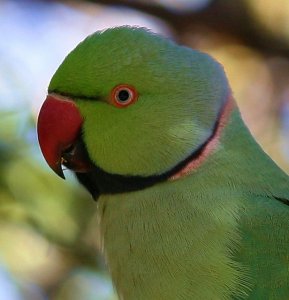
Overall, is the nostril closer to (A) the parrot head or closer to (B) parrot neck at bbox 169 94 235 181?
(A) the parrot head

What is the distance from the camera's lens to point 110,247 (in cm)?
210

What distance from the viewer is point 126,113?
6.95 ft

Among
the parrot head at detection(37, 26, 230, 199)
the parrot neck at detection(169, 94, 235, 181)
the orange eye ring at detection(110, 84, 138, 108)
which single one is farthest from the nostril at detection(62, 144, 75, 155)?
the parrot neck at detection(169, 94, 235, 181)

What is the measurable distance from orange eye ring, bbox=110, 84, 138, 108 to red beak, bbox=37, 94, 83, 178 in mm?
103

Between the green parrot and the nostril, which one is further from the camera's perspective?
the nostril

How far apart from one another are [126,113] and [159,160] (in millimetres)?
152

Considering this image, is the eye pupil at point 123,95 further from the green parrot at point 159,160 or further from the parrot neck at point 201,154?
the parrot neck at point 201,154

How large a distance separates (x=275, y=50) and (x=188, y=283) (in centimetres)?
211

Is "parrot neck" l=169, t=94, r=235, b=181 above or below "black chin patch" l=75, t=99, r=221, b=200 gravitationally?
above

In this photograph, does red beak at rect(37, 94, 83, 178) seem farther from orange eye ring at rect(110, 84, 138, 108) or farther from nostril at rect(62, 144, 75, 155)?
orange eye ring at rect(110, 84, 138, 108)

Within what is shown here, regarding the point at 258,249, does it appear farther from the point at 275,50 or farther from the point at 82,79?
the point at 275,50

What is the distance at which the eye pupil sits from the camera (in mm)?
2104

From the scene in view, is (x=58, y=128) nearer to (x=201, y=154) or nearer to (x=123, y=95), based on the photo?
(x=123, y=95)

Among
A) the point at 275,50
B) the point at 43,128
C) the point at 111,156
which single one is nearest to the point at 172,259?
the point at 111,156
